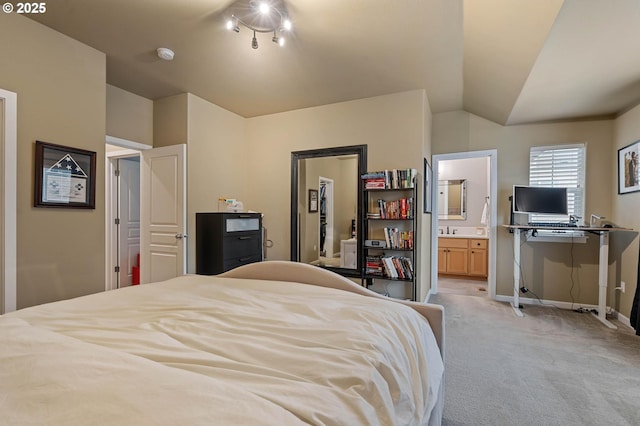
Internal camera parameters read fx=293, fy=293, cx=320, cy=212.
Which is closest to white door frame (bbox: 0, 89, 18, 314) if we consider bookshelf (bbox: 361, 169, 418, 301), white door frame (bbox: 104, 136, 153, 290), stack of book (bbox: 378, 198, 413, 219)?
white door frame (bbox: 104, 136, 153, 290)

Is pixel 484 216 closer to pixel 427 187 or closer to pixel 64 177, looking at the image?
pixel 427 187

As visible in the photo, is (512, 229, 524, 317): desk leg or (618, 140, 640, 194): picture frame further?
(512, 229, 524, 317): desk leg

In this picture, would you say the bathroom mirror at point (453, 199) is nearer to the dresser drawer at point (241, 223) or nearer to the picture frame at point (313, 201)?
the picture frame at point (313, 201)

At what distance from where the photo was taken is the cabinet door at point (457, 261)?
18.1 feet

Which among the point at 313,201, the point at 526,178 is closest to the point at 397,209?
the point at 313,201

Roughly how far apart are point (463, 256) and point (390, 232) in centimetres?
291

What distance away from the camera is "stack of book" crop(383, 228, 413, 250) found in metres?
3.33

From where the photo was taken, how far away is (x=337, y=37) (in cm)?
243

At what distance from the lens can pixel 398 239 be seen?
3.38 m

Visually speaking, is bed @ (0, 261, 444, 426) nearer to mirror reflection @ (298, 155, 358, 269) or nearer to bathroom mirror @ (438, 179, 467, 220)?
mirror reflection @ (298, 155, 358, 269)

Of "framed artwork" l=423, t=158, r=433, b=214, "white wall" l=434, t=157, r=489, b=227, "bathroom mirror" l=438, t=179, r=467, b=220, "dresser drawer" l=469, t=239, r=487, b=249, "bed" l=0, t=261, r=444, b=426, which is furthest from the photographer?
"bathroom mirror" l=438, t=179, r=467, b=220

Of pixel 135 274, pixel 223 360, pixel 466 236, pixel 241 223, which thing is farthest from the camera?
pixel 466 236

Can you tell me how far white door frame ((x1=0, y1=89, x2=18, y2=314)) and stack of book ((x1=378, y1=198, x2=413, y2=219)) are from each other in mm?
3230

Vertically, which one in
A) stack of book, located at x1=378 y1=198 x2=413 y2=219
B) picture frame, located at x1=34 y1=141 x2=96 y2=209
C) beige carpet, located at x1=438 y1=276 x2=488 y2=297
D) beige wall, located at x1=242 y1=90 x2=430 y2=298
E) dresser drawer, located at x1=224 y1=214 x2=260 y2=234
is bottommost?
beige carpet, located at x1=438 y1=276 x2=488 y2=297
